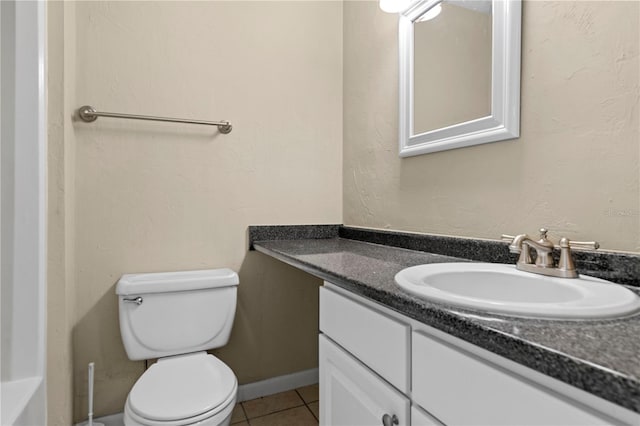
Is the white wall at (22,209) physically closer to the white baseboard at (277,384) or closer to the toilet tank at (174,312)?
the toilet tank at (174,312)

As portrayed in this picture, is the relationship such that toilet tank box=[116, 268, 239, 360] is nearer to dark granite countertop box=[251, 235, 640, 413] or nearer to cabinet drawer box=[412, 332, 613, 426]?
dark granite countertop box=[251, 235, 640, 413]

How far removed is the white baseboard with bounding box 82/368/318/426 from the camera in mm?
1767

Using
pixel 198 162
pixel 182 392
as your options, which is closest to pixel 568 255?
pixel 182 392

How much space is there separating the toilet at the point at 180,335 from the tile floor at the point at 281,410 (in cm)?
42

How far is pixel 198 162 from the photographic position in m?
1.66

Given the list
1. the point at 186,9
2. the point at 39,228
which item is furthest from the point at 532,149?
the point at 186,9

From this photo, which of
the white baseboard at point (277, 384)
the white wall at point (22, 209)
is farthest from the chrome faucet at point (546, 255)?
the white baseboard at point (277, 384)

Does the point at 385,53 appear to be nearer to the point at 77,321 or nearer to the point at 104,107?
the point at 104,107

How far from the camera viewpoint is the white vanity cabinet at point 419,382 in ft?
1.53

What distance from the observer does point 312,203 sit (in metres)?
1.92

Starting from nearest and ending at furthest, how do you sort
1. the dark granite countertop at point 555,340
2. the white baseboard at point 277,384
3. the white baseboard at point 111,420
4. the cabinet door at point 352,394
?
1. the dark granite countertop at point 555,340
2. the cabinet door at point 352,394
3. the white baseboard at point 111,420
4. the white baseboard at point 277,384

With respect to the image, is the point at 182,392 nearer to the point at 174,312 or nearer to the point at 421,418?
the point at 174,312

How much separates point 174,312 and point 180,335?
0.10 m

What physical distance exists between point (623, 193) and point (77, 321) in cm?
192
